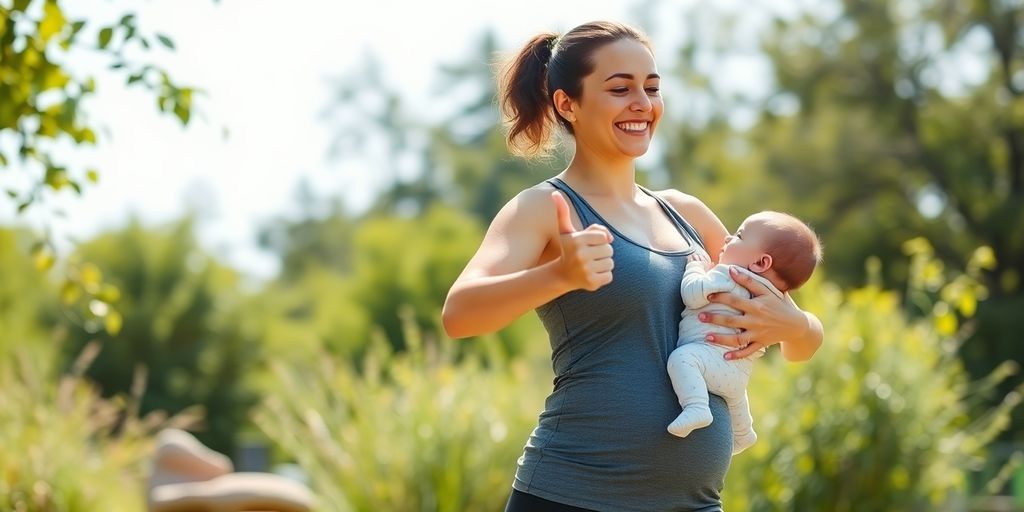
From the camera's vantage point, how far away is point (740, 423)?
276 cm

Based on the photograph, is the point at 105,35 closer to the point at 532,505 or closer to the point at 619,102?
the point at 619,102

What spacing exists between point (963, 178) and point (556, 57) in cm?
2415

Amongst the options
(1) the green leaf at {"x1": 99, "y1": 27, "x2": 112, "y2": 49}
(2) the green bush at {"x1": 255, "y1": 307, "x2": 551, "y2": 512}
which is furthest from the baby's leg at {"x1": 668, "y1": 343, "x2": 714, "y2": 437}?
(2) the green bush at {"x1": 255, "y1": 307, "x2": 551, "y2": 512}

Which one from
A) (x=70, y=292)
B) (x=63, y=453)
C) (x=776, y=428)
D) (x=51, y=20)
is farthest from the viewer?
(x=63, y=453)

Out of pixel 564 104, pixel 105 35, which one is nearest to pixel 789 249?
pixel 564 104

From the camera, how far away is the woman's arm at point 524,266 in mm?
2281

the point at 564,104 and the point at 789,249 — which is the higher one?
the point at 564,104

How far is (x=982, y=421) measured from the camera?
7949 millimetres

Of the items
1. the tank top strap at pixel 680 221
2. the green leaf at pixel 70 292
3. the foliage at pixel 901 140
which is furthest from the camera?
the foliage at pixel 901 140

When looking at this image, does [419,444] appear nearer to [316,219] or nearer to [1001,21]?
[1001,21]

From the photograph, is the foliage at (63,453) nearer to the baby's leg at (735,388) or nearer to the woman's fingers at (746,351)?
the baby's leg at (735,388)

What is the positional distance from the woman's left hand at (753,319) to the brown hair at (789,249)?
7 cm

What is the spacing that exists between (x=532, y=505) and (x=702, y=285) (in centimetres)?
54

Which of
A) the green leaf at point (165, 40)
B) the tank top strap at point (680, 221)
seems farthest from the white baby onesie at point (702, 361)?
the green leaf at point (165, 40)
